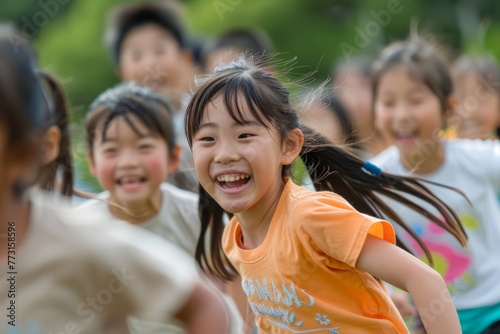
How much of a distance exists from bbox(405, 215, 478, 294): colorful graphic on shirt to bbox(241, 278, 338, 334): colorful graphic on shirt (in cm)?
163

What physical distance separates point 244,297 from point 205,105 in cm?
121

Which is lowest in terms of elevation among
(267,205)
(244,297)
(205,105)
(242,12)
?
(244,297)

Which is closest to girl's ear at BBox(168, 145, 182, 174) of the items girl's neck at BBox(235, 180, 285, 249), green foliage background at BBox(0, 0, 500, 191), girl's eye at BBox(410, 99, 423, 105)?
girl's eye at BBox(410, 99, 423, 105)

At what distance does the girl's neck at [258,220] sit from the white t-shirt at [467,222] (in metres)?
1.43

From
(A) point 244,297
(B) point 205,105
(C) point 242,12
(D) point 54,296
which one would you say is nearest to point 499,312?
(A) point 244,297

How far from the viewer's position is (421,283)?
10.3ft

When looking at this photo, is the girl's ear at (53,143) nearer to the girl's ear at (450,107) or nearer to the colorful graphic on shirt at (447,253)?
the colorful graphic on shirt at (447,253)

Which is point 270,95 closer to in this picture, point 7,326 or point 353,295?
point 353,295

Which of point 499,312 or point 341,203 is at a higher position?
point 341,203

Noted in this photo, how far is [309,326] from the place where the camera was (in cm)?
347

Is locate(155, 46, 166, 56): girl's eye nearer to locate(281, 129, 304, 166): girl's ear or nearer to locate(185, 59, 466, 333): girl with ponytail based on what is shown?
locate(185, 59, 466, 333): girl with ponytail

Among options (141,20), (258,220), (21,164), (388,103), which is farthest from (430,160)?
(141,20)

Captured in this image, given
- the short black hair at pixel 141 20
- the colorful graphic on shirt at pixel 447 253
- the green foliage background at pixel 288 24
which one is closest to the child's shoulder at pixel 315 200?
the colorful graphic on shirt at pixel 447 253

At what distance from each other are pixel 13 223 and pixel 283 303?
1225mm
